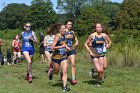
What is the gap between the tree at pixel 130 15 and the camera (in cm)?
5691

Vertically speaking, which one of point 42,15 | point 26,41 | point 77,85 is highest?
point 42,15

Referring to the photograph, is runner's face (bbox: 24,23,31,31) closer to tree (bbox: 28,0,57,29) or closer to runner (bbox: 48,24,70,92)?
runner (bbox: 48,24,70,92)

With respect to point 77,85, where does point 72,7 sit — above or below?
above

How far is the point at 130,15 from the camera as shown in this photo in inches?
2323

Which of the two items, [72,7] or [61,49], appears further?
[72,7]

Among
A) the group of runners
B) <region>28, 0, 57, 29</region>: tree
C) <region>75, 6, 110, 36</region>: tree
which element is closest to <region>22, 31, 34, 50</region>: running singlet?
the group of runners

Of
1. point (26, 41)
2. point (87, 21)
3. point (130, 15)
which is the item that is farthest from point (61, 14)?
point (26, 41)

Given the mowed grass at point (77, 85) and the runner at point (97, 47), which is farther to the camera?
the runner at point (97, 47)

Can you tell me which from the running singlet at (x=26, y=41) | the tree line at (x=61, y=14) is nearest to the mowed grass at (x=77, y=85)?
the running singlet at (x=26, y=41)

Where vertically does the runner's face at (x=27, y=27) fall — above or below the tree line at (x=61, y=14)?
below

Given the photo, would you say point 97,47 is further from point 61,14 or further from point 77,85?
point 61,14

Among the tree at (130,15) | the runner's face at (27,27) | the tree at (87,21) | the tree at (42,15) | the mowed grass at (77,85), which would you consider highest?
the tree at (42,15)

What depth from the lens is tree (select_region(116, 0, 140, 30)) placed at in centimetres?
5691

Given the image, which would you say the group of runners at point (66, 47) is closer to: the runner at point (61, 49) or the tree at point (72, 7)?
the runner at point (61, 49)
